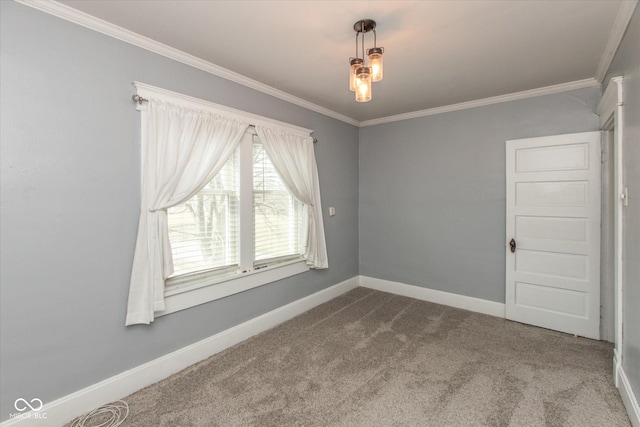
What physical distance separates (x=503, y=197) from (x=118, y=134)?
386 cm

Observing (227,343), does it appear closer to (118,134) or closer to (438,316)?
(118,134)

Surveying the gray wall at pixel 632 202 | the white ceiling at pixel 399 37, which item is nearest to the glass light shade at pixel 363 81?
the white ceiling at pixel 399 37

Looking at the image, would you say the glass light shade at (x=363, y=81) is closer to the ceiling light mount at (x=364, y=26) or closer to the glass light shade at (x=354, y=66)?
the glass light shade at (x=354, y=66)

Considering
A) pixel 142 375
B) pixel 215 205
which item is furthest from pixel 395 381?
pixel 215 205

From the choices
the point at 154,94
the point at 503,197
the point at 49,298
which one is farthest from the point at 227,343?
the point at 503,197

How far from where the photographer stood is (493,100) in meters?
3.44

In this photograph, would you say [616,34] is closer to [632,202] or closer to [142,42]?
[632,202]

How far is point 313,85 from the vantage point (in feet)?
10.0

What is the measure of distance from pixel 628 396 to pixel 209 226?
328cm

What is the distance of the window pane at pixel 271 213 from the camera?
10.1 ft

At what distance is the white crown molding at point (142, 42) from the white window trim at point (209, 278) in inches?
11.8

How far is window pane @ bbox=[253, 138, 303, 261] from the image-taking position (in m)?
3.06

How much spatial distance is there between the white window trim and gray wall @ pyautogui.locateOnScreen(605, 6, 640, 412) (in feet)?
9.00

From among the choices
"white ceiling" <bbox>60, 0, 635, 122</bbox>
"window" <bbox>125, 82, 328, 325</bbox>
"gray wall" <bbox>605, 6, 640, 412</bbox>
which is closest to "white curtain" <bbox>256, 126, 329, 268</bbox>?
"window" <bbox>125, 82, 328, 325</bbox>
